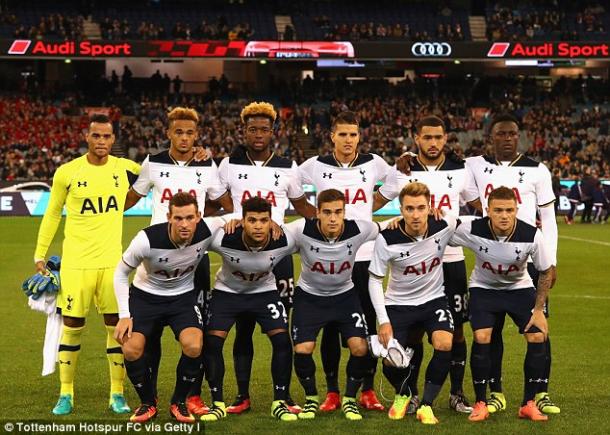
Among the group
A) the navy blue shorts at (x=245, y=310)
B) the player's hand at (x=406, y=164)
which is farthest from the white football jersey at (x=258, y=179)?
the player's hand at (x=406, y=164)

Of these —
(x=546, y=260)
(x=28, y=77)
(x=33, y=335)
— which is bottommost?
(x=33, y=335)

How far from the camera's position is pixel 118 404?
8867 mm

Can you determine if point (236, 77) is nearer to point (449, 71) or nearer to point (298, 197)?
point (449, 71)

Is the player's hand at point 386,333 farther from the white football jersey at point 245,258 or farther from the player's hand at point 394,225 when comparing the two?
the white football jersey at point 245,258

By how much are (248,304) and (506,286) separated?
81.2 inches

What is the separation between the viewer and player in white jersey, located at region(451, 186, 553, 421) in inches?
336

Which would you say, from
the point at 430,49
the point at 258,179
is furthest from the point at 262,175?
the point at 430,49

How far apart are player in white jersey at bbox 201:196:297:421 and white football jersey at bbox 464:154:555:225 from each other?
1705 millimetres

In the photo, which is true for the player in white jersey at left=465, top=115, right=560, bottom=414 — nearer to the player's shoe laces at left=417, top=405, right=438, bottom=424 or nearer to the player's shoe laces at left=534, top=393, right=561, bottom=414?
the player's shoe laces at left=534, top=393, right=561, bottom=414

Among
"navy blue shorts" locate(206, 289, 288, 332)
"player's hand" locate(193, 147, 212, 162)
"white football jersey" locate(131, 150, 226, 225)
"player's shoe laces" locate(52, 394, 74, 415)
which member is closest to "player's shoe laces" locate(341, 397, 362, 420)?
"navy blue shorts" locate(206, 289, 288, 332)

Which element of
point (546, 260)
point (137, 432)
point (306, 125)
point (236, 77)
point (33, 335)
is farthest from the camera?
point (236, 77)

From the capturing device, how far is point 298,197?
949 centimetres

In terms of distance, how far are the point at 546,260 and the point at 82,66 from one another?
144ft

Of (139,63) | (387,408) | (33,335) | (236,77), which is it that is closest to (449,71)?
(236,77)
